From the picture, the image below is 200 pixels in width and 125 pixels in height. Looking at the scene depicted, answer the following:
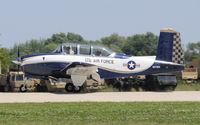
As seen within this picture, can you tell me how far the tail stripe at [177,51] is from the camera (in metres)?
21.0

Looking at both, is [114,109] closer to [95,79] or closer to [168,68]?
[95,79]

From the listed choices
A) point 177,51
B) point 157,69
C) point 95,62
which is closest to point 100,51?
point 95,62

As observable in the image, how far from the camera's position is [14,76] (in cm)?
2097

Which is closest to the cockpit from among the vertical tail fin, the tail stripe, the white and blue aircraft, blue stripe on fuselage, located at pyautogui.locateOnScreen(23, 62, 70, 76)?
the white and blue aircraft

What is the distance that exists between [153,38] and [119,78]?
225 feet

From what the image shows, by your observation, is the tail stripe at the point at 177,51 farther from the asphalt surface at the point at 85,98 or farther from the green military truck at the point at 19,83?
the green military truck at the point at 19,83

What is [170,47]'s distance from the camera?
21.0 meters

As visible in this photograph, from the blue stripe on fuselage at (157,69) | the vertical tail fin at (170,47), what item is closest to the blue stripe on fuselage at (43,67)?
the blue stripe on fuselage at (157,69)

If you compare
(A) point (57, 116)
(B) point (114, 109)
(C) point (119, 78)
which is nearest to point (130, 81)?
(C) point (119, 78)

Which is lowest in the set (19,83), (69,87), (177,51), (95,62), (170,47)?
(69,87)

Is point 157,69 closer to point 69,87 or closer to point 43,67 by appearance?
point 69,87

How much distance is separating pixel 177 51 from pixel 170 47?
1.68 ft

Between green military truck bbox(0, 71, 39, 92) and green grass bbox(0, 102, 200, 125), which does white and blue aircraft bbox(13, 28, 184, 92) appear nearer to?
green military truck bbox(0, 71, 39, 92)

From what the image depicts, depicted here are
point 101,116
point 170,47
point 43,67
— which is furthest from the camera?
point 170,47
